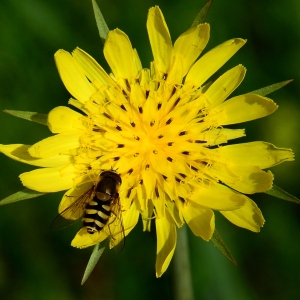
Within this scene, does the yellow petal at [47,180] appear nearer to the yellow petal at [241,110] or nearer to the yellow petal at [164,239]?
the yellow petal at [164,239]

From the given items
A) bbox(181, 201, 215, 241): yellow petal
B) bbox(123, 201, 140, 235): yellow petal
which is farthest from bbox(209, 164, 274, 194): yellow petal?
bbox(123, 201, 140, 235): yellow petal

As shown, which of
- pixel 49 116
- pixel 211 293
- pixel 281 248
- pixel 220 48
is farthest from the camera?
pixel 281 248

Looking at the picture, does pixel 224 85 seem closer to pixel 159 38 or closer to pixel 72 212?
pixel 159 38

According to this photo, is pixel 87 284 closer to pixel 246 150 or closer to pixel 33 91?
pixel 33 91

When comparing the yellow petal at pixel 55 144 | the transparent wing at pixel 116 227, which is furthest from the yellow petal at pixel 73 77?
the transparent wing at pixel 116 227

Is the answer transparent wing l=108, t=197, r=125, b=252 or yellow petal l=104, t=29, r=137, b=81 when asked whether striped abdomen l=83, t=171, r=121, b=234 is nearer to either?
transparent wing l=108, t=197, r=125, b=252

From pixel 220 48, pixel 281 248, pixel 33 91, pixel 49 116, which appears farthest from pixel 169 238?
pixel 33 91

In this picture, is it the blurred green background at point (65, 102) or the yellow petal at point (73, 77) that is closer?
the yellow petal at point (73, 77)

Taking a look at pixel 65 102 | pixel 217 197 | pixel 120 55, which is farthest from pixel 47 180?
pixel 65 102
